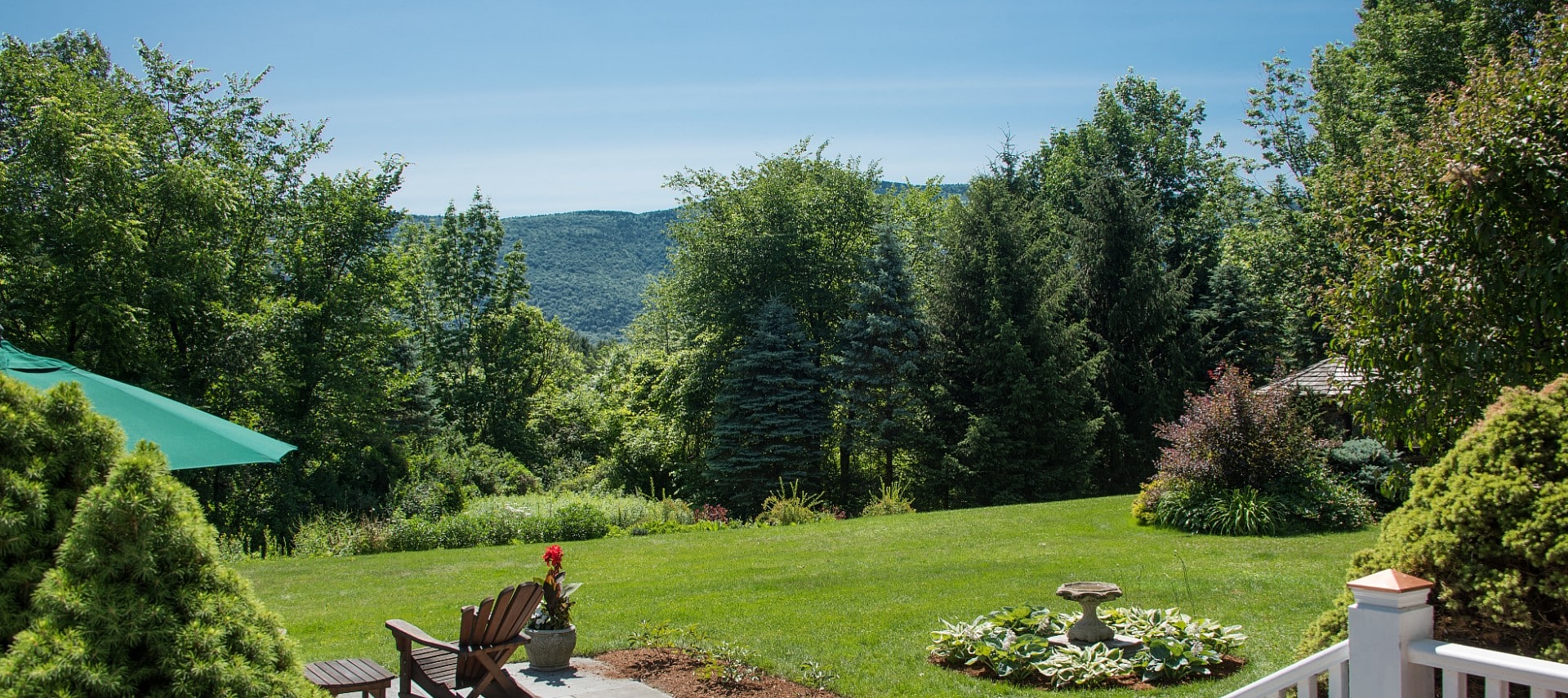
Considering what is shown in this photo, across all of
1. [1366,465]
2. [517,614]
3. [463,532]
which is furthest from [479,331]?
[517,614]

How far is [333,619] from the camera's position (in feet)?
29.0

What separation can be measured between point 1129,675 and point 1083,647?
0.38 metres

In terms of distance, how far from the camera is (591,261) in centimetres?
12375

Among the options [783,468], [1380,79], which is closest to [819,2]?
[783,468]

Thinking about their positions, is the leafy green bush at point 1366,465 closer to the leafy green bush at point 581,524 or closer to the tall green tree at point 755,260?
the leafy green bush at point 581,524

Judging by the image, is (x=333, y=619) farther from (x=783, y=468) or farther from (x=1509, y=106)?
(x=783, y=468)

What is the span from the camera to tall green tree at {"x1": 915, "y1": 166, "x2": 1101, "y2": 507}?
2153cm

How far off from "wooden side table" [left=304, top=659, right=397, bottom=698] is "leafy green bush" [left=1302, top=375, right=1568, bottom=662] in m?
4.95

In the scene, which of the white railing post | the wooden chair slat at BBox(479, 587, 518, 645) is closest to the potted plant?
the wooden chair slat at BBox(479, 587, 518, 645)

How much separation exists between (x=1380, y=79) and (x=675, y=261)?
63.2 ft

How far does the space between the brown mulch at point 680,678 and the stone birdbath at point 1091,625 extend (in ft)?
6.02

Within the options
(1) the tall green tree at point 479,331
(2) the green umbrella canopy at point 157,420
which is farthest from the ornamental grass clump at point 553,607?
(1) the tall green tree at point 479,331

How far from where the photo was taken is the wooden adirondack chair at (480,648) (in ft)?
18.1

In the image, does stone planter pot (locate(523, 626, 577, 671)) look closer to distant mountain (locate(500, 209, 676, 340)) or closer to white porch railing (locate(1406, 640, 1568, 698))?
white porch railing (locate(1406, 640, 1568, 698))
